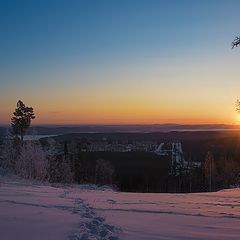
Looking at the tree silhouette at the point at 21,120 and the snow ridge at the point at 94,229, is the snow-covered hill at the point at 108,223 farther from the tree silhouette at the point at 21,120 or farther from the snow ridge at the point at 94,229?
the tree silhouette at the point at 21,120

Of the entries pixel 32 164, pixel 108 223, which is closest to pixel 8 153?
pixel 32 164

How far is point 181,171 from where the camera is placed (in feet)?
343

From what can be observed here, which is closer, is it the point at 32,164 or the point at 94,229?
the point at 94,229

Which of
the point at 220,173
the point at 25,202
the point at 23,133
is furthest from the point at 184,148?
the point at 25,202

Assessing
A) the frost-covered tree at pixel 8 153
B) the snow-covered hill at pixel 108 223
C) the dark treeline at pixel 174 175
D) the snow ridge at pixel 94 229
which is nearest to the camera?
the snow ridge at pixel 94 229

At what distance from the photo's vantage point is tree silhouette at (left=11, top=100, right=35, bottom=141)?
222 feet

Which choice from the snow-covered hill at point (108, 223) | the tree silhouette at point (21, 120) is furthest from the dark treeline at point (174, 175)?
the snow-covered hill at point (108, 223)

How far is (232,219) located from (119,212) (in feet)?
11.1

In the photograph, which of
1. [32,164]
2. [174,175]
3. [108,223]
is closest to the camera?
[108,223]

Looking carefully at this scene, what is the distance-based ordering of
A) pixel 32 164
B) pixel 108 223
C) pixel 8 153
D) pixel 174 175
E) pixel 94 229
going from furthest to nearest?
pixel 174 175, pixel 8 153, pixel 32 164, pixel 108 223, pixel 94 229

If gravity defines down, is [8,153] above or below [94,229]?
below

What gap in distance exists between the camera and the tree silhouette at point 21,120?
222 feet

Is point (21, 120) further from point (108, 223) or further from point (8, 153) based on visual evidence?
point (108, 223)

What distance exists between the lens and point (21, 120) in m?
67.6
